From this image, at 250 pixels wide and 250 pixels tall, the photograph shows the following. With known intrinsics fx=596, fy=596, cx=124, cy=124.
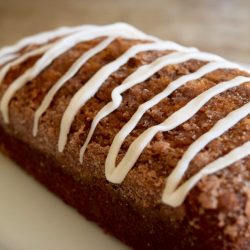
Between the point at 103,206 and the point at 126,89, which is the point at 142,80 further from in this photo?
the point at 103,206

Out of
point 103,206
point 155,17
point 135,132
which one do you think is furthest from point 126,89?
point 155,17

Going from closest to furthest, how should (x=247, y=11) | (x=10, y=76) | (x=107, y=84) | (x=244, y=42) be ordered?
1. (x=107, y=84)
2. (x=10, y=76)
3. (x=244, y=42)
4. (x=247, y=11)

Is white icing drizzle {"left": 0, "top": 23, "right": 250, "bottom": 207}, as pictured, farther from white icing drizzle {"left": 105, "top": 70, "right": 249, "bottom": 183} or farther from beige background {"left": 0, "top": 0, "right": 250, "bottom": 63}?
beige background {"left": 0, "top": 0, "right": 250, "bottom": 63}

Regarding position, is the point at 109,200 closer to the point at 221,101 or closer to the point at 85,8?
the point at 221,101

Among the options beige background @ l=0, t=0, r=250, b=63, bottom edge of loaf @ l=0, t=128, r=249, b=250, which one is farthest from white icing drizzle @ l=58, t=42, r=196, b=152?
beige background @ l=0, t=0, r=250, b=63

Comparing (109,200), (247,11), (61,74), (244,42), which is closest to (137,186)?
(109,200)

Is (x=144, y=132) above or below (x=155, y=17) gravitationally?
below

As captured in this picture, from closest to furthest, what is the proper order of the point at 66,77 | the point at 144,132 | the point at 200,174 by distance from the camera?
the point at 200,174
the point at 144,132
the point at 66,77
